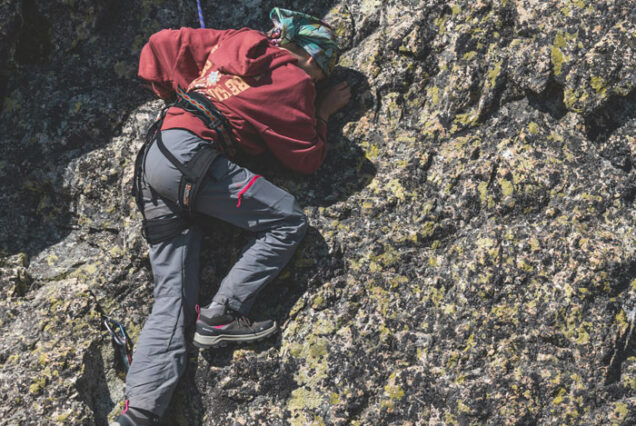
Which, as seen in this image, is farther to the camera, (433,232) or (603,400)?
(433,232)

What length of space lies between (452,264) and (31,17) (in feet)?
16.1

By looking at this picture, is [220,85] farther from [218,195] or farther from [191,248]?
[191,248]

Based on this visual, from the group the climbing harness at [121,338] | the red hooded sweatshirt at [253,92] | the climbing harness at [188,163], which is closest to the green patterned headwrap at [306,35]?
the red hooded sweatshirt at [253,92]

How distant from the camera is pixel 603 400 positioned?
454 centimetres

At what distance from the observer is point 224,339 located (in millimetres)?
4789

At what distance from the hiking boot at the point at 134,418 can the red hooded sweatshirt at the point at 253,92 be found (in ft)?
7.54

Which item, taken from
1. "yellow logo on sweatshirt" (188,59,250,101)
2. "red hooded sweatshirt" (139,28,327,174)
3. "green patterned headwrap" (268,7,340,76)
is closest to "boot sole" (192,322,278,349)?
"red hooded sweatshirt" (139,28,327,174)

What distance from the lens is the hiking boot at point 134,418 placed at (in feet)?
14.8

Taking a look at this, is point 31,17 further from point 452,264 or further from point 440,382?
point 440,382

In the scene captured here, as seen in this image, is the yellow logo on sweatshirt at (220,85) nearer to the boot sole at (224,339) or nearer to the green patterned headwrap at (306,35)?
the green patterned headwrap at (306,35)

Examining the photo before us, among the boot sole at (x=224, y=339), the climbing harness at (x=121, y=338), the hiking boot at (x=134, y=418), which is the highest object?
the boot sole at (x=224, y=339)

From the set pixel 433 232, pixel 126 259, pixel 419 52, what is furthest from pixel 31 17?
→ pixel 433 232

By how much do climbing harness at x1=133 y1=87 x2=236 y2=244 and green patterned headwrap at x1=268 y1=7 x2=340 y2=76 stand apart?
0.99 m

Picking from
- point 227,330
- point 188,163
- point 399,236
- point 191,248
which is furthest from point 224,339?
point 399,236
